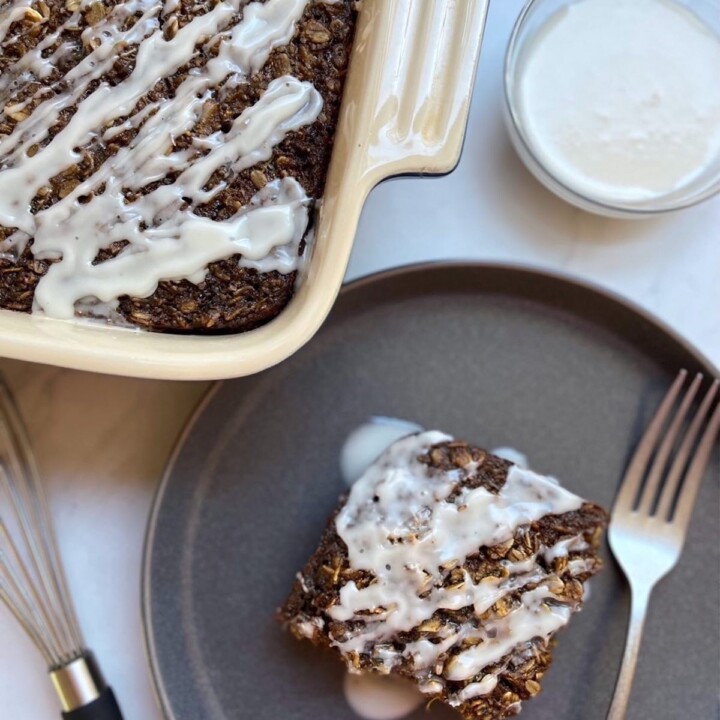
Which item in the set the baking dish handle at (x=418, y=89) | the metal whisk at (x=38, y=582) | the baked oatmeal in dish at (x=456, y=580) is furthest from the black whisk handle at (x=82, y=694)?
the baking dish handle at (x=418, y=89)

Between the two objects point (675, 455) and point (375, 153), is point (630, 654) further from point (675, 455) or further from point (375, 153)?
point (375, 153)

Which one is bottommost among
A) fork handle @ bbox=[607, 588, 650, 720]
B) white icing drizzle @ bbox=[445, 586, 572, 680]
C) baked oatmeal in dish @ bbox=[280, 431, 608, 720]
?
fork handle @ bbox=[607, 588, 650, 720]

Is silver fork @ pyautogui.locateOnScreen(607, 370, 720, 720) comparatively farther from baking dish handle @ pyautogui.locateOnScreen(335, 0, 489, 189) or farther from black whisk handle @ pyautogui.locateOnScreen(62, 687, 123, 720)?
black whisk handle @ pyautogui.locateOnScreen(62, 687, 123, 720)

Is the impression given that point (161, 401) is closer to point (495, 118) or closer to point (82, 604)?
point (82, 604)

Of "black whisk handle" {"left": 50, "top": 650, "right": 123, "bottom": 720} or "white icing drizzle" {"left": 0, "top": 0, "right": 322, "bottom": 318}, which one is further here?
"black whisk handle" {"left": 50, "top": 650, "right": 123, "bottom": 720}

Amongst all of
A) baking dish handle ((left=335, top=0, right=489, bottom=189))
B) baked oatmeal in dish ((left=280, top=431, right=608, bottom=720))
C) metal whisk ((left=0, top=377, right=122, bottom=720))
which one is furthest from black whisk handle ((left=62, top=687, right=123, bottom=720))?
baking dish handle ((left=335, top=0, right=489, bottom=189))

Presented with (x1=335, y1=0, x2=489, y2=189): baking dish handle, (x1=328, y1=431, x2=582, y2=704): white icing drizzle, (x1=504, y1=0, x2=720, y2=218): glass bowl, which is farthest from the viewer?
(x1=504, y1=0, x2=720, y2=218): glass bowl

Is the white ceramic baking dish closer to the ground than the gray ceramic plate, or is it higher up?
higher up
